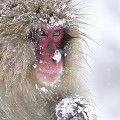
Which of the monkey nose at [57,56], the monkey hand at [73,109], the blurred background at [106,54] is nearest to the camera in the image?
the monkey nose at [57,56]

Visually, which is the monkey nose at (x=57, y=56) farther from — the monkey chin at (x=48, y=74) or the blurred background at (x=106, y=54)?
the blurred background at (x=106, y=54)

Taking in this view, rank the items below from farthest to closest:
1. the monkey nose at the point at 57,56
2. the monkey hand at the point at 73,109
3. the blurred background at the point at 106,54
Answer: the blurred background at the point at 106,54 → the monkey hand at the point at 73,109 → the monkey nose at the point at 57,56

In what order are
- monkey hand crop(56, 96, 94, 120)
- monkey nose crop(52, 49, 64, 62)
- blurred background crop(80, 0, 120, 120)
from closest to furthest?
monkey nose crop(52, 49, 64, 62) → monkey hand crop(56, 96, 94, 120) → blurred background crop(80, 0, 120, 120)

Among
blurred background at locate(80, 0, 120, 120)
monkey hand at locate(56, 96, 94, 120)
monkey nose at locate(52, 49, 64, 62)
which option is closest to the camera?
monkey nose at locate(52, 49, 64, 62)

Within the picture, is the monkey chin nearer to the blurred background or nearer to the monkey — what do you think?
the monkey

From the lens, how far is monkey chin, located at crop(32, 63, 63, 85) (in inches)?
132

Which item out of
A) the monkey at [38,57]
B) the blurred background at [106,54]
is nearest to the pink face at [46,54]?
the monkey at [38,57]

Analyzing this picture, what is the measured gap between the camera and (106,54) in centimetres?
711

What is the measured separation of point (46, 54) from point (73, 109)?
0.38 metres

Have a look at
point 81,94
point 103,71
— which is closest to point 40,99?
point 81,94

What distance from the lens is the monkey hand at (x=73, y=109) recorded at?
3.47 metres

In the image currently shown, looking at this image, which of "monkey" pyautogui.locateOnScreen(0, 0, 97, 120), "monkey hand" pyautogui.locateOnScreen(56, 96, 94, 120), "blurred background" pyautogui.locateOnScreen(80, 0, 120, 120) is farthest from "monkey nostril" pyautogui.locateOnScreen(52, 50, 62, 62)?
"blurred background" pyautogui.locateOnScreen(80, 0, 120, 120)

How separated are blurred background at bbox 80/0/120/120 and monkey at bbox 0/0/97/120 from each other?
1805 mm

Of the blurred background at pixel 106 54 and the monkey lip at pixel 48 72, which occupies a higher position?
the monkey lip at pixel 48 72
